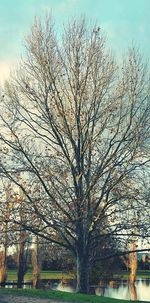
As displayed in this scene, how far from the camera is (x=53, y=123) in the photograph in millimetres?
20969

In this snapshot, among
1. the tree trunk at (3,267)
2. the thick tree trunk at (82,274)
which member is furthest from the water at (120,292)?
the thick tree trunk at (82,274)

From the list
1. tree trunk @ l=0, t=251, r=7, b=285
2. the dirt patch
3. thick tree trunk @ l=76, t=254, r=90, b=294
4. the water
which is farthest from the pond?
the dirt patch

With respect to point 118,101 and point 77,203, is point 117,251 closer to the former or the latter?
point 77,203

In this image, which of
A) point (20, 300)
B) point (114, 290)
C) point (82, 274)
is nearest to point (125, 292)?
point (114, 290)

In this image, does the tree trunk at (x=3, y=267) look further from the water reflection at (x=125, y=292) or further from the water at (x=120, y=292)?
the water reflection at (x=125, y=292)

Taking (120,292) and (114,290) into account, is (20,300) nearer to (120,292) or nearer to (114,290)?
(120,292)

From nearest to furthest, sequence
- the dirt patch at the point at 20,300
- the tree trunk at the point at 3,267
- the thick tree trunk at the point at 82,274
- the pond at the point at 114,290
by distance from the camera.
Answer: the dirt patch at the point at 20,300, the thick tree trunk at the point at 82,274, the pond at the point at 114,290, the tree trunk at the point at 3,267

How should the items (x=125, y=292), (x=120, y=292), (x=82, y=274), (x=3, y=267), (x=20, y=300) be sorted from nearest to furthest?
(x=20, y=300) → (x=82, y=274) → (x=120, y=292) → (x=125, y=292) → (x=3, y=267)

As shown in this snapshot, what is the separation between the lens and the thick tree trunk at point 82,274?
20.5 metres

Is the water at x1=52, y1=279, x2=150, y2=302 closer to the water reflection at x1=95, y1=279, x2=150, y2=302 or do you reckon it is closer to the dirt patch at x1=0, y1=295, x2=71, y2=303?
the water reflection at x1=95, y1=279, x2=150, y2=302

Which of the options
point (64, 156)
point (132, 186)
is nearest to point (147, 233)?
point (132, 186)

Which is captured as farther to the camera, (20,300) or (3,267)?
(3,267)

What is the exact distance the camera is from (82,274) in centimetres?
2047

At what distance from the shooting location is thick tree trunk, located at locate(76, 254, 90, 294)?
2047cm
